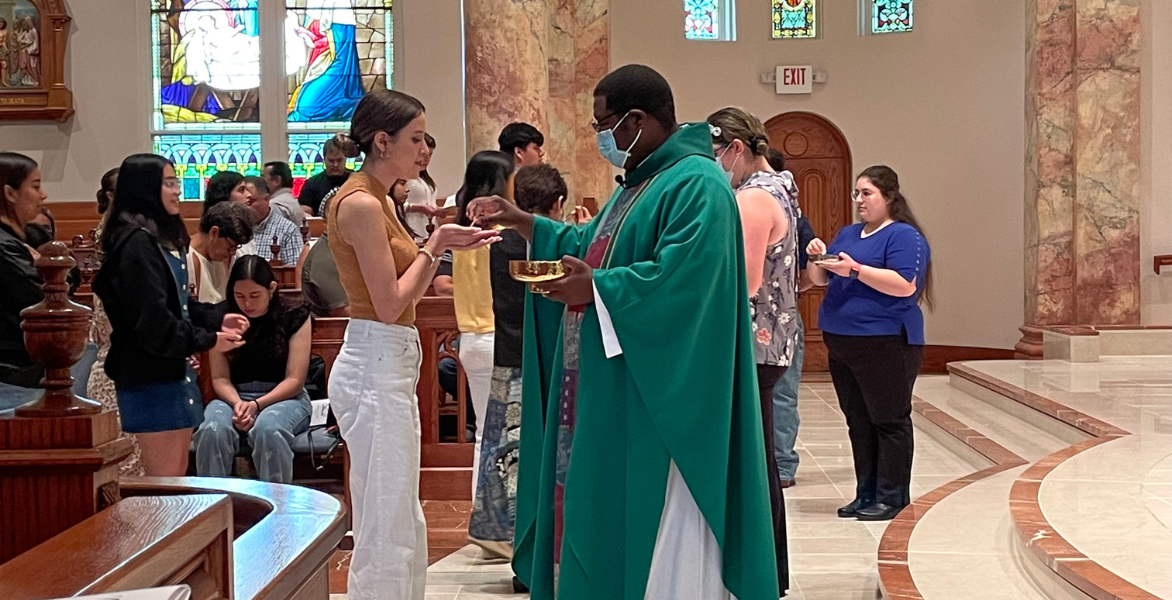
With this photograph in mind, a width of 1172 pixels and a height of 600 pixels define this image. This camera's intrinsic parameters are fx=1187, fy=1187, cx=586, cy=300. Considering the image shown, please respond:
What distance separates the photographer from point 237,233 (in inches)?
232

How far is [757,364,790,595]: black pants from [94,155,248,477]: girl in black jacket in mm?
Answer: 1704

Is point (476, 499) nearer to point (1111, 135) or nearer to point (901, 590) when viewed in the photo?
point (901, 590)

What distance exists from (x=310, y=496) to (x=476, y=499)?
1869 millimetres

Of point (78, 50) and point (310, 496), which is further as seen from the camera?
point (78, 50)

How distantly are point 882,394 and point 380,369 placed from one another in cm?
251

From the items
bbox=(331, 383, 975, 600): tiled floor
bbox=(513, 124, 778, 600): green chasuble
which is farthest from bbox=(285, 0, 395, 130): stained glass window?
bbox=(513, 124, 778, 600): green chasuble

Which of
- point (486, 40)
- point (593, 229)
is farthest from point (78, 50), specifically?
point (593, 229)

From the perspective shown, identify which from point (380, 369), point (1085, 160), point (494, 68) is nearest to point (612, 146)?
point (380, 369)

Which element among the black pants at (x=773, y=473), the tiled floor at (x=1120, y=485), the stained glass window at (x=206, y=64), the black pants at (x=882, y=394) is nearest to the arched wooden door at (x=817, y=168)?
the tiled floor at (x=1120, y=485)

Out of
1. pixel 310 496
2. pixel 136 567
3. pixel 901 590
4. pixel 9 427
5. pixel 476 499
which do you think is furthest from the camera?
pixel 476 499

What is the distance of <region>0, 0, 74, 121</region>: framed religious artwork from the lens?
1308 centimetres

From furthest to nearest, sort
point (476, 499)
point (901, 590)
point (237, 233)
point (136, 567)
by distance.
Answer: point (237, 233)
point (476, 499)
point (901, 590)
point (136, 567)

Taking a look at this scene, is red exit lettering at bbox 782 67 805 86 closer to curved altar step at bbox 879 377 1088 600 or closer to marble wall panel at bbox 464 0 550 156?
marble wall panel at bbox 464 0 550 156

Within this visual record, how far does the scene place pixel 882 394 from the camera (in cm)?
504
